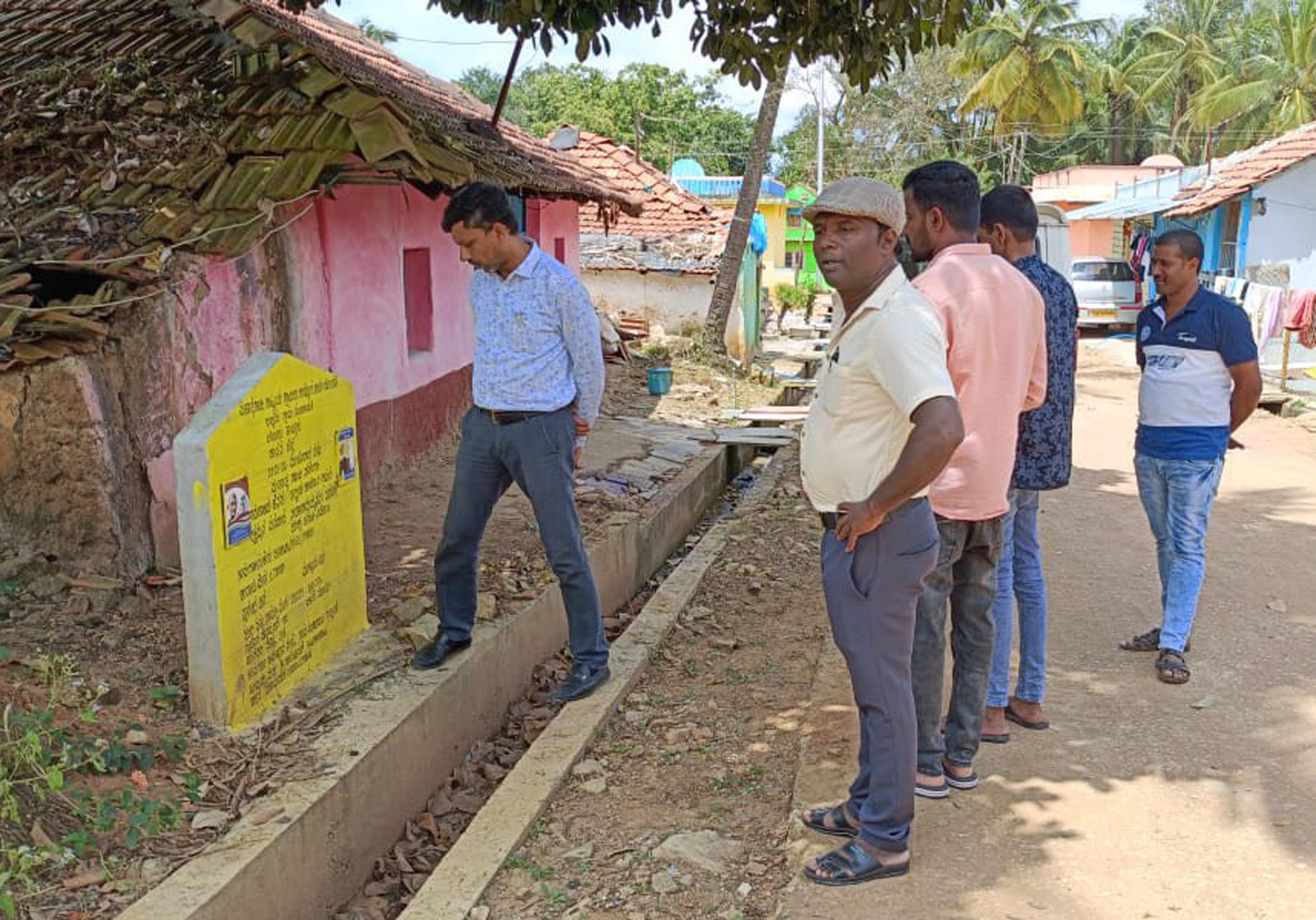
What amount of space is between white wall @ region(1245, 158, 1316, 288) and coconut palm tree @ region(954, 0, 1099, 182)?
18.9 meters

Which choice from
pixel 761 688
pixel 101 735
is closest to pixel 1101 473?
pixel 761 688

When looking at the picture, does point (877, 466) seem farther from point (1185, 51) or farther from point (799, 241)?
point (1185, 51)

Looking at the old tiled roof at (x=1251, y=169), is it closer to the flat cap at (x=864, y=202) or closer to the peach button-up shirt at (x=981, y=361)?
the peach button-up shirt at (x=981, y=361)

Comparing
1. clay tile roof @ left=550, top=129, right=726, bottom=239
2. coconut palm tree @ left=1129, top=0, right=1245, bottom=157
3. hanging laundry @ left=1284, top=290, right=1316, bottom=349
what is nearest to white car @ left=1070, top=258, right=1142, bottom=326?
Answer: clay tile roof @ left=550, top=129, right=726, bottom=239

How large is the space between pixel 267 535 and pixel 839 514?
89.4 inches

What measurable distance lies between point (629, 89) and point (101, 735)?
4684 cm

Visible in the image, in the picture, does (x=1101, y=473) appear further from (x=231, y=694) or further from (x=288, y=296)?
(x=231, y=694)

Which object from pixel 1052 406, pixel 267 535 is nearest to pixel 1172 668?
pixel 1052 406

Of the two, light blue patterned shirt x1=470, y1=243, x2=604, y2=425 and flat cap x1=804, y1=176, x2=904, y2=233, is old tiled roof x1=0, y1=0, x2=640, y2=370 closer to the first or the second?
light blue patterned shirt x1=470, y1=243, x2=604, y2=425

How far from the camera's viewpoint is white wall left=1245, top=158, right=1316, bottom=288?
59.4ft

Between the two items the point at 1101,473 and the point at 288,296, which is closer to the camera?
the point at 288,296

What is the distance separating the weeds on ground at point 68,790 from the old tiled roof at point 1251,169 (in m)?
18.8

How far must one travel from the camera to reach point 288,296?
6.79 metres

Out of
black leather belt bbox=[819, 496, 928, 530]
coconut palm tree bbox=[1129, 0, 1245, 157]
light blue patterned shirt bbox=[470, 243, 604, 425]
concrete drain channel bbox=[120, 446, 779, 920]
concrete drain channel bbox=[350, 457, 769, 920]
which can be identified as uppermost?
coconut palm tree bbox=[1129, 0, 1245, 157]
